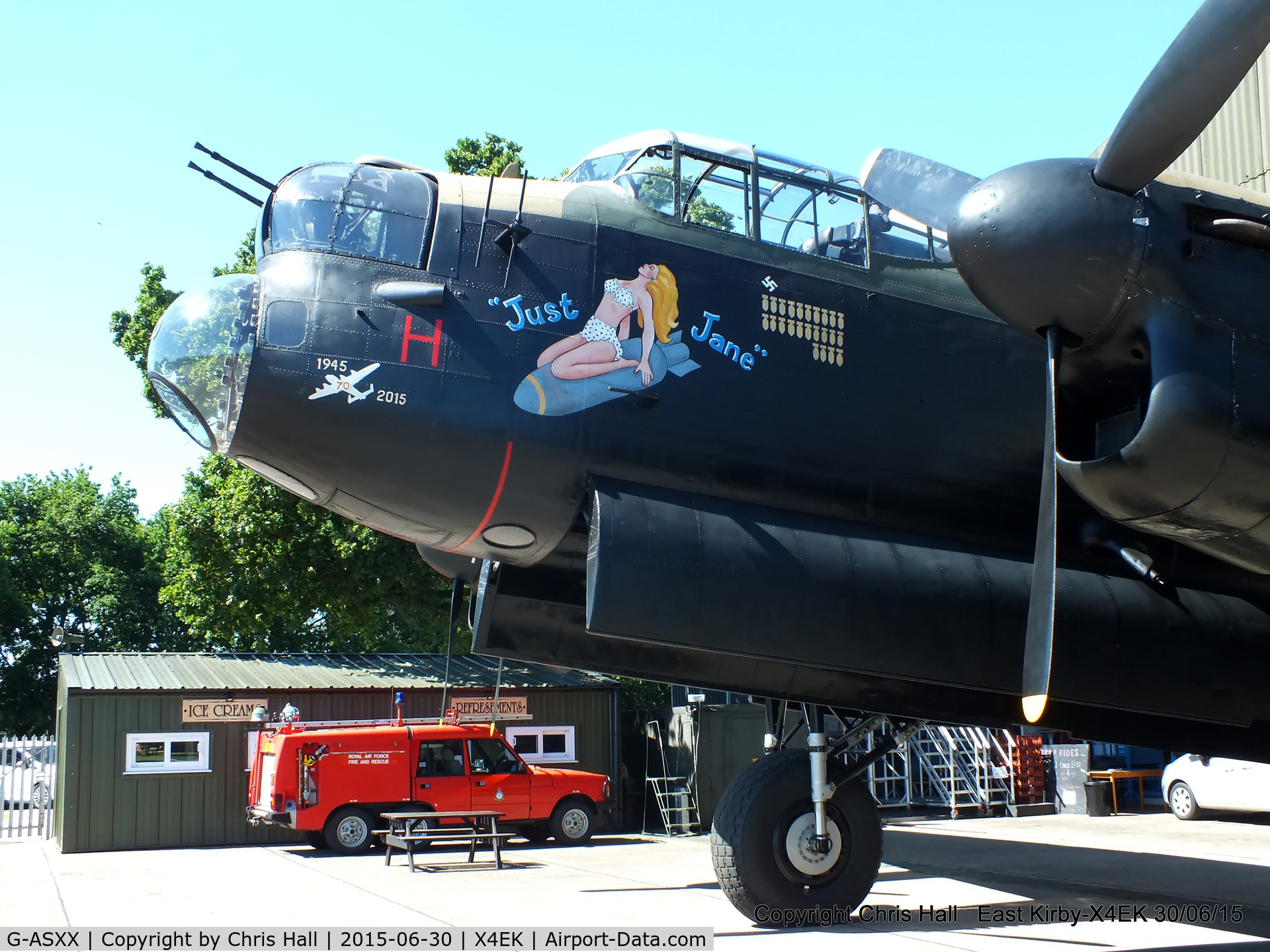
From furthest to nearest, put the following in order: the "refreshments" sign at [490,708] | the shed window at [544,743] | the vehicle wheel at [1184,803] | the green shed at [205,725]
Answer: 1. the shed window at [544,743]
2. the "refreshments" sign at [490,708]
3. the vehicle wheel at [1184,803]
4. the green shed at [205,725]

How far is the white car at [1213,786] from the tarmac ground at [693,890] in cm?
75

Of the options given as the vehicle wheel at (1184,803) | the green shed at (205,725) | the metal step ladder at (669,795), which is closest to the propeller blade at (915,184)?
the green shed at (205,725)

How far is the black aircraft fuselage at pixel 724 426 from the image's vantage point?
803 centimetres

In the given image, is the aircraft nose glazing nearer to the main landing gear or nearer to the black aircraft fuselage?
the black aircraft fuselage

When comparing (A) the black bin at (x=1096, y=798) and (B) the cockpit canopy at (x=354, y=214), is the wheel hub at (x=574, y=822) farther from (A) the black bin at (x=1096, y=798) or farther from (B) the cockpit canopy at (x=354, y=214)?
(B) the cockpit canopy at (x=354, y=214)

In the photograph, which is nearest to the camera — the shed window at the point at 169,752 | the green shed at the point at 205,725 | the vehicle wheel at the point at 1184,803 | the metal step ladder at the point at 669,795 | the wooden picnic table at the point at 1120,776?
the green shed at the point at 205,725

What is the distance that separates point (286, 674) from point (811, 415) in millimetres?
18191

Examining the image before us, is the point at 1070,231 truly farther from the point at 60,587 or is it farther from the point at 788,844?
the point at 60,587

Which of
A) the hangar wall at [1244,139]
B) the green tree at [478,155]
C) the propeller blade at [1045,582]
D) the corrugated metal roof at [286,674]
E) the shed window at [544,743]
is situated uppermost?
the green tree at [478,155]

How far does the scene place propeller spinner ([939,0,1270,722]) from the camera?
22.4 feet

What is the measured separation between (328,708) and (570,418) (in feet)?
55.3

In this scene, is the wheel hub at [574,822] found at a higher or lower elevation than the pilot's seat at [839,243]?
lower

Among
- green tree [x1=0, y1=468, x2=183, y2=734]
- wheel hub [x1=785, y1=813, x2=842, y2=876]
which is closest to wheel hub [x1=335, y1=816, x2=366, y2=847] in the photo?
wheel hub [x1=785, y1=813, x2=842, y2=876]

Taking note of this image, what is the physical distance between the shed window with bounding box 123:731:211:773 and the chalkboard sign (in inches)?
716
